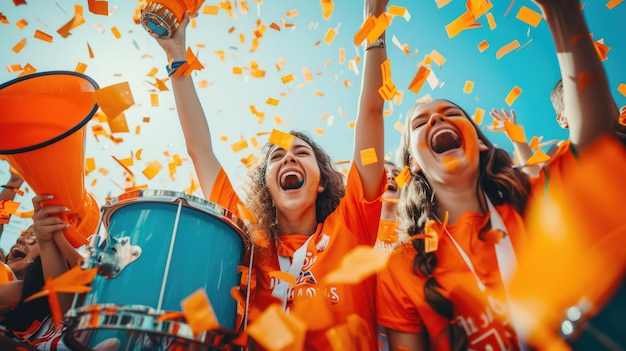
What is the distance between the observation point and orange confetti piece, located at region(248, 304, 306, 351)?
4.89 ft

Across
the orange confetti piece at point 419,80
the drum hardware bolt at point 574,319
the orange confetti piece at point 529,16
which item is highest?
the orange confetti piece at point 529,16

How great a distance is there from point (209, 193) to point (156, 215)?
101 cm

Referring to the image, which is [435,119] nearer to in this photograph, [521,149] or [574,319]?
[574,319]

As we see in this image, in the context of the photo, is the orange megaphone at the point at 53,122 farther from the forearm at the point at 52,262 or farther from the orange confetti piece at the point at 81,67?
the orange confetti piece at the point at 81,67

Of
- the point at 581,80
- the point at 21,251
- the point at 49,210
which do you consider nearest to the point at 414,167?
the point at 581,80

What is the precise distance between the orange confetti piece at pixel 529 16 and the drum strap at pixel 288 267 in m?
2.42

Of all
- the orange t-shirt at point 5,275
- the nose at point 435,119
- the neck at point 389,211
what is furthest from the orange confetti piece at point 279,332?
the orange t-shirt at point 5,275

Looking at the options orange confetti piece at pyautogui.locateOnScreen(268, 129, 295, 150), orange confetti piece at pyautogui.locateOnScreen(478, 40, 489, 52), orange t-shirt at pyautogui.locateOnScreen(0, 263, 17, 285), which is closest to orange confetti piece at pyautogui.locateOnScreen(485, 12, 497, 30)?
orange confetti piece at pyautogui.locateOnScreen(478, 40, 489, 52)

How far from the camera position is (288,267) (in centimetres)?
248

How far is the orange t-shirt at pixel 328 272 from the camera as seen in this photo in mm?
2145

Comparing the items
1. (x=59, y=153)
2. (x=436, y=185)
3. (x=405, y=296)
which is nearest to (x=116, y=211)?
(x=59, y=153)

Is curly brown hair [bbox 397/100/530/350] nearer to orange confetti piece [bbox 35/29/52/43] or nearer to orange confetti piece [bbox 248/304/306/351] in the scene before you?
orange confetti piece [bbox 248/304/306/351]

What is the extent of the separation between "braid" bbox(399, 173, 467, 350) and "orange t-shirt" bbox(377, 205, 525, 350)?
3 cm

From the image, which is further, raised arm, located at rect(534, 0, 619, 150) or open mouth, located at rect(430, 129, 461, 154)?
open mouth, located at rect(430, 129, 461, 154)
